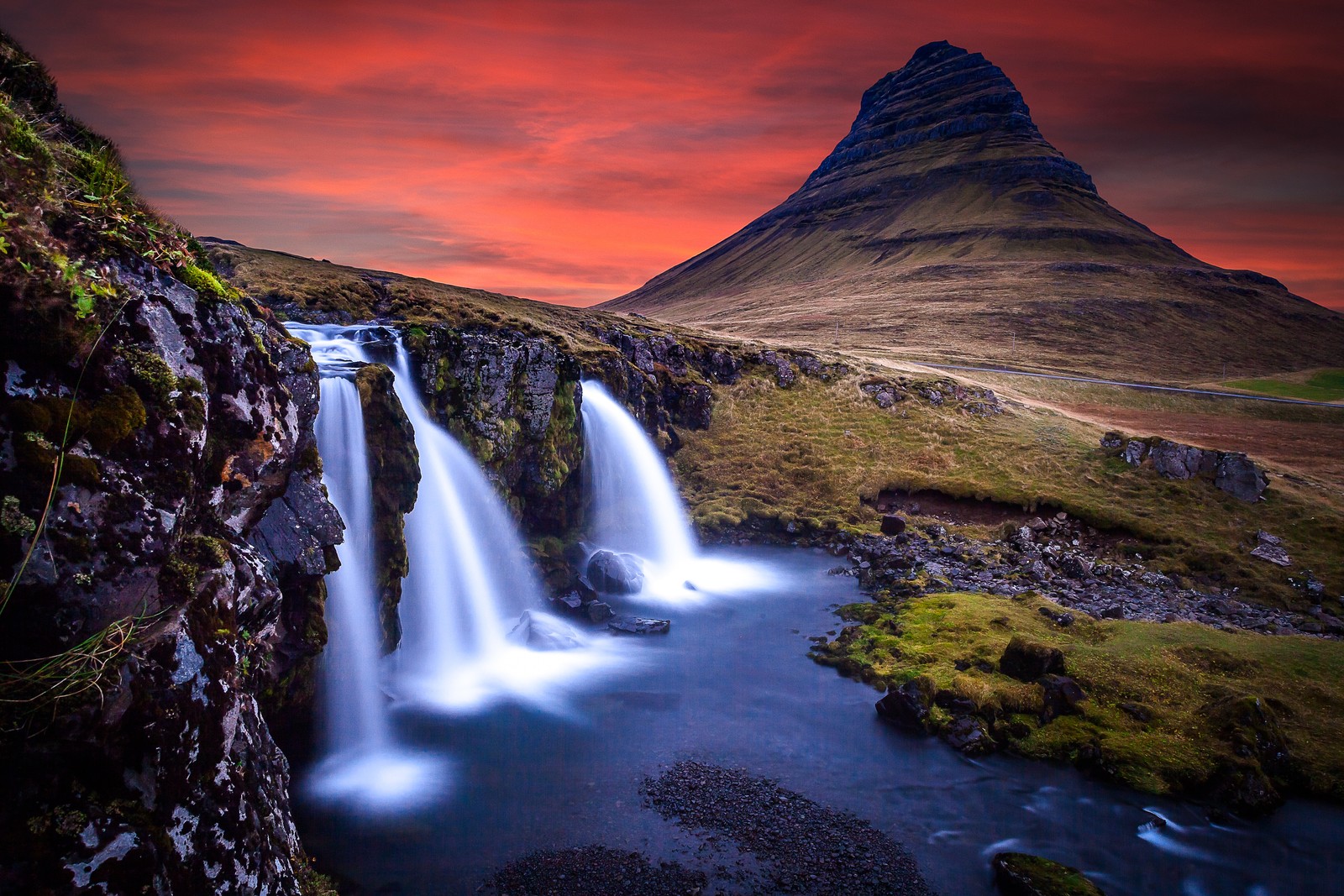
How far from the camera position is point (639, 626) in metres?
24.6

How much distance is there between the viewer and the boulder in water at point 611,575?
93.2 ft

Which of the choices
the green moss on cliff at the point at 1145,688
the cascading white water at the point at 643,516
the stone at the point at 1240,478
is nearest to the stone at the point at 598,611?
the cascading white water at the point at 643,516

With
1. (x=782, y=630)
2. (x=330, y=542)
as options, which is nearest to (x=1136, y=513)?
(x=782, y=630)

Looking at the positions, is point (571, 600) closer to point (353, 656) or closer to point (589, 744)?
point (589, 744)

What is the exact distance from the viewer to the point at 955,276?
173 metres

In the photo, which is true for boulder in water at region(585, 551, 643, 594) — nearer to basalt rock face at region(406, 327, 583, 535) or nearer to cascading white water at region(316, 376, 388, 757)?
basalt rock face at region(406, 327, 583, 535)

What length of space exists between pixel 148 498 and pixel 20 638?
195 centimetres

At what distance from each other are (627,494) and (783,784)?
21.2 m

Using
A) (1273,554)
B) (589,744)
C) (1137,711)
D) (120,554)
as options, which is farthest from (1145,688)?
(120,554)

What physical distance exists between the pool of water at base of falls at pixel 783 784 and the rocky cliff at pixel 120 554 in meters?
4.59

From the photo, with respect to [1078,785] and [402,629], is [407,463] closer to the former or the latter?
[402,629]

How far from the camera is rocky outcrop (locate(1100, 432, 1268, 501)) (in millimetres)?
34438

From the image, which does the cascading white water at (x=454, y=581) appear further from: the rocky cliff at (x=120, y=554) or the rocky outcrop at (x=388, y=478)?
the rocky cliff at (x=120, y=554)

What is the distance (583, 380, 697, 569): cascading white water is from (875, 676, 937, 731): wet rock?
50.6 ft
